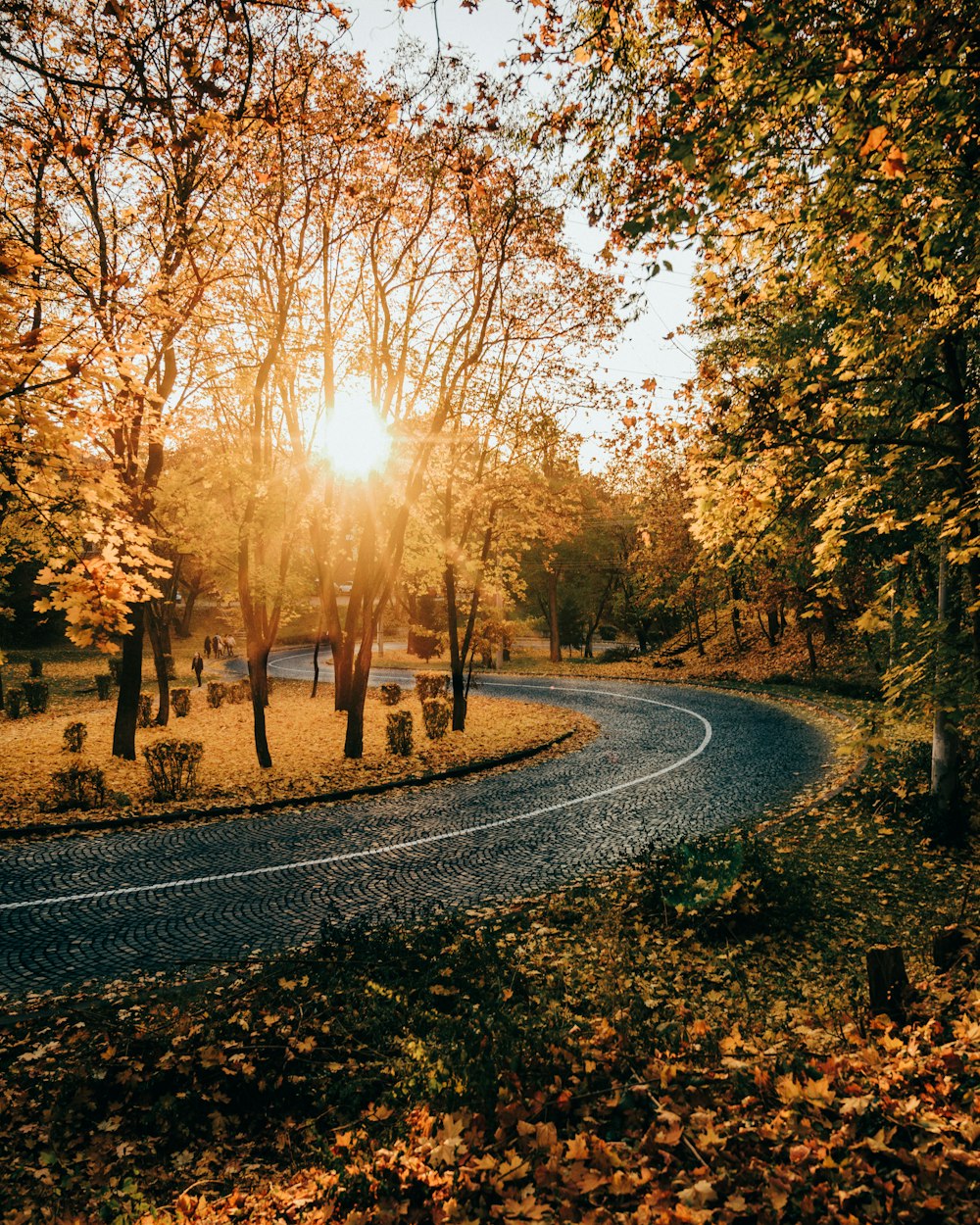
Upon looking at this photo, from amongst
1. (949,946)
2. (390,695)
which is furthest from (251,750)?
(949,946)

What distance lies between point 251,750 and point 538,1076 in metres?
14.8

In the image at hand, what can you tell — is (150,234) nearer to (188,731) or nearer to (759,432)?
(759,432)

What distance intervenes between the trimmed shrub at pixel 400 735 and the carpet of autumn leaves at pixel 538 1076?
8902mm

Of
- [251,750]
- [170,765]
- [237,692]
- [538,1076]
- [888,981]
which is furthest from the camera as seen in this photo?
[237,692]

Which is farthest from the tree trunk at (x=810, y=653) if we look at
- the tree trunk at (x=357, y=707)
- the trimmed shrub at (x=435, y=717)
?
the tree trunk at (x=357, y=707)

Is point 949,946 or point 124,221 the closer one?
point 949,946

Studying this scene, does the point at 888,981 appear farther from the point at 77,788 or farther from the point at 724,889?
the point at 77,788

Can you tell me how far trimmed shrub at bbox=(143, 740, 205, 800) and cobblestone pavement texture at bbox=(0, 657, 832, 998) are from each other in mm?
1694

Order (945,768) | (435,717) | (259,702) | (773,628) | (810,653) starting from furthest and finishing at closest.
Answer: (773,628)
(810,653)
(435,717)
(259,702)
(945,768)

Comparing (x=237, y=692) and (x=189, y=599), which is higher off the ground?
(x=189, y=599)

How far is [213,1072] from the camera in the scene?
454 centimetres

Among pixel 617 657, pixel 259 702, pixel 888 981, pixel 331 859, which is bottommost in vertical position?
pixel 331 859

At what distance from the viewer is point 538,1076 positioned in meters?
4.06

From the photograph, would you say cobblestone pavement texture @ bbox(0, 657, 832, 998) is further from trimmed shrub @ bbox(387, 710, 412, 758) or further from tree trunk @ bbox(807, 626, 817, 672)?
tree trunk @ bbox(807, 626, 817, 672)
